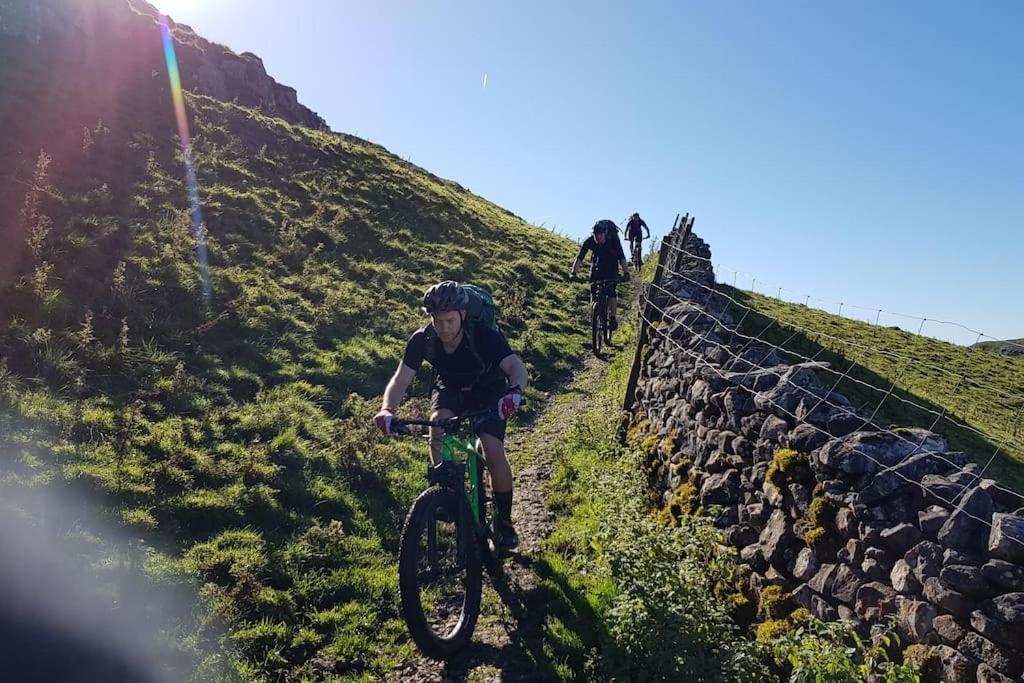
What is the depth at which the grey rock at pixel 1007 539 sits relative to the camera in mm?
3309

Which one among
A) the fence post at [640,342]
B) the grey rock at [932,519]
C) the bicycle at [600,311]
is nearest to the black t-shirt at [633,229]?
the bicycle at [600,311]

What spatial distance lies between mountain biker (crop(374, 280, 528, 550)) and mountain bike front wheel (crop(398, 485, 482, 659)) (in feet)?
2.43

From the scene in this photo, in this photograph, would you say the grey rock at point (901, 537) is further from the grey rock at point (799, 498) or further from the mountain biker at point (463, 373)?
the mountain biker at point (463, 373)

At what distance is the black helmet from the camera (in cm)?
517

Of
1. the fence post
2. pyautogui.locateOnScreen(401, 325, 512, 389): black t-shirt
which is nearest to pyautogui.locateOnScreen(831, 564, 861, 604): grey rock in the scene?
pyautogui.locateOnScreen(401, 325, 512, 389): black t-shirt

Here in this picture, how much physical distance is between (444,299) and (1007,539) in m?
4.19

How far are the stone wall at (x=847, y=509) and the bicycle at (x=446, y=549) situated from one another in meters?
2.38

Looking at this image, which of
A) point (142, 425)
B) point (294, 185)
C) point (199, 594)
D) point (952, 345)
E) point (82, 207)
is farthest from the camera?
point (952, 345)

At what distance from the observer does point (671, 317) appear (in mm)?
8914

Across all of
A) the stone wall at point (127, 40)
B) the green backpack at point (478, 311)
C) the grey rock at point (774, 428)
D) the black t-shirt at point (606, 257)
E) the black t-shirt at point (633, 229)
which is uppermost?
the stone wall at point (127, 40)

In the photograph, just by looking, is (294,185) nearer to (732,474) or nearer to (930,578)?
(732,474)

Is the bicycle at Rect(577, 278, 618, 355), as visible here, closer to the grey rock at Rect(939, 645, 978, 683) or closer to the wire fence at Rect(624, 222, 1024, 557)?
the wire fence at Rect(624, 222, 1024, 557)

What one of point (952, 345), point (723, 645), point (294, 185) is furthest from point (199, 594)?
point (952, 345)

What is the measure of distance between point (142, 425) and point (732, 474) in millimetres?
7219
